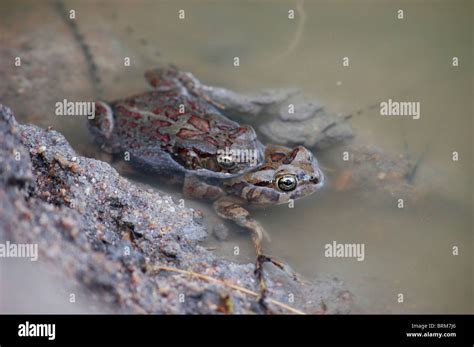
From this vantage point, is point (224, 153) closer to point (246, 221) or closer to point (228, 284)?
point (246, 221)

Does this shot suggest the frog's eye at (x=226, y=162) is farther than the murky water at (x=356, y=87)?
Yes

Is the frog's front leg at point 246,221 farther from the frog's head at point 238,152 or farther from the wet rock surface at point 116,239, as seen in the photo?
the frog's head at point 238,152

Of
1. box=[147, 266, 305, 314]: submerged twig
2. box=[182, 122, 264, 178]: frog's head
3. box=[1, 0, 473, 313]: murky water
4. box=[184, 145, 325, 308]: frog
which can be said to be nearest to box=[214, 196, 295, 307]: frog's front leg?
box=[184, 145, 325, 308]: frog

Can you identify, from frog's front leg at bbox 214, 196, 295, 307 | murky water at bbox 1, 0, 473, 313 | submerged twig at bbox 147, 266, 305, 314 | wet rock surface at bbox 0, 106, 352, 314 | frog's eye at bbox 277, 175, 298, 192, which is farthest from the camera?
frog's eye at bbox 277, 175, 298, 192

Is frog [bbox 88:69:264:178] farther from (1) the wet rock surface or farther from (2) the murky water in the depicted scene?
(1) the wet rock surface

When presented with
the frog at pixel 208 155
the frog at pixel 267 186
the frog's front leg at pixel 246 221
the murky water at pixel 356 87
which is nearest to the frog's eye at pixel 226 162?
the frog at pixel 208 155

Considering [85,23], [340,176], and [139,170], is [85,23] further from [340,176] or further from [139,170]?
[340,176]
